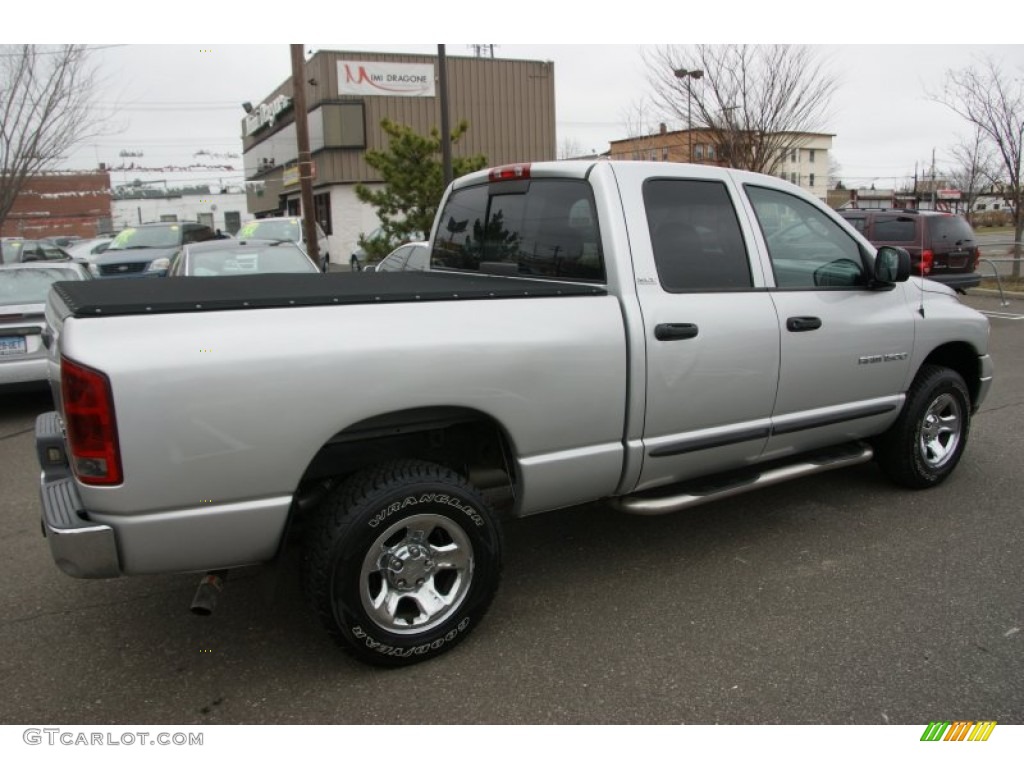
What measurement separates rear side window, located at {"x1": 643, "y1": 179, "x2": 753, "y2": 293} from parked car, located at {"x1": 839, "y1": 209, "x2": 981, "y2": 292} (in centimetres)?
987

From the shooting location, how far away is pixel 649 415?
3.48 meters

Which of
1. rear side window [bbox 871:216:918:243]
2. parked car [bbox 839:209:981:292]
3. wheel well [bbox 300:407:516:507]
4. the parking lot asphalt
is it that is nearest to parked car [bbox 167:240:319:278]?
the parking lot asphalt

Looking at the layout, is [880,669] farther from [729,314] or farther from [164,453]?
[164,453]

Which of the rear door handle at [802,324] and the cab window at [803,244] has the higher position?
the cab window at [803,244]

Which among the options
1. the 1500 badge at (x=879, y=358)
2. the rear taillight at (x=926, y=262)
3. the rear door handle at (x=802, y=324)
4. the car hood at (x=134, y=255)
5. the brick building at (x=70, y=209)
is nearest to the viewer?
the rear door handle at (x=802, y=324)

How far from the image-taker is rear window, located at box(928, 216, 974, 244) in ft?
41.3

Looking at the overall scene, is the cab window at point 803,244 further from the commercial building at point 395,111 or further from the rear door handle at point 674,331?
the commercial building at point 395,111

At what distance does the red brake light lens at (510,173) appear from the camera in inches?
159

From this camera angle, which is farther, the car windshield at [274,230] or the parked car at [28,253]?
the parked car at [28,253]

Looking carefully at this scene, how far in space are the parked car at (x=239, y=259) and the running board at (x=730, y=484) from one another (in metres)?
6.83

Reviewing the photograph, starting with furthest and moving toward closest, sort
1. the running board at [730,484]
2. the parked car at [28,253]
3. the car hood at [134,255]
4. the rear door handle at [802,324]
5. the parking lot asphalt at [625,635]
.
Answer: the parked car at [28,253] < the car hood at [134,255] < the rear door handle at [802,324] < the running board at [730,484] < the parking lot asphalt at [625,635]

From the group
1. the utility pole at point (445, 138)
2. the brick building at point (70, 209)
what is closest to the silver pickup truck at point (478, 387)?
the utility pole at point (445, 138)
